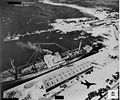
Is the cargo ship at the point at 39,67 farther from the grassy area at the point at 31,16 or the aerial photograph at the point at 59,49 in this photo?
the grassy area at the point at 31,16

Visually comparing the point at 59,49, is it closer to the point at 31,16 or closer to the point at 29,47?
the point at 29,47

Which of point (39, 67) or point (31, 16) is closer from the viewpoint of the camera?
point (39, 67)

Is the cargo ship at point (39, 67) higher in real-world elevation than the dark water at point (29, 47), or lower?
lower

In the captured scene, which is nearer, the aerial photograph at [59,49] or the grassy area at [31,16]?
the aerial photograph at [59,49]

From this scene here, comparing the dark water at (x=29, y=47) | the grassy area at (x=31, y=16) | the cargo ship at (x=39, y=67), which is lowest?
the cargo ship at (x=39, y=67)

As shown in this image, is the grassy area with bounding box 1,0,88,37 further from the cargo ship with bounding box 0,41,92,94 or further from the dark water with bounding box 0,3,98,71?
the cargo ship with bounding box 0,41,92,94

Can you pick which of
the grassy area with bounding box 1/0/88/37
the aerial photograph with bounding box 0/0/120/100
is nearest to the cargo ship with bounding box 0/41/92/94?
the aerial photograph with bounding box 0/0/120/100

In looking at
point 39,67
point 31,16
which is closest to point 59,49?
point 39,67

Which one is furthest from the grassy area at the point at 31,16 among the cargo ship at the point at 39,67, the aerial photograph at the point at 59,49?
the cargo ship at the point at 39,67
